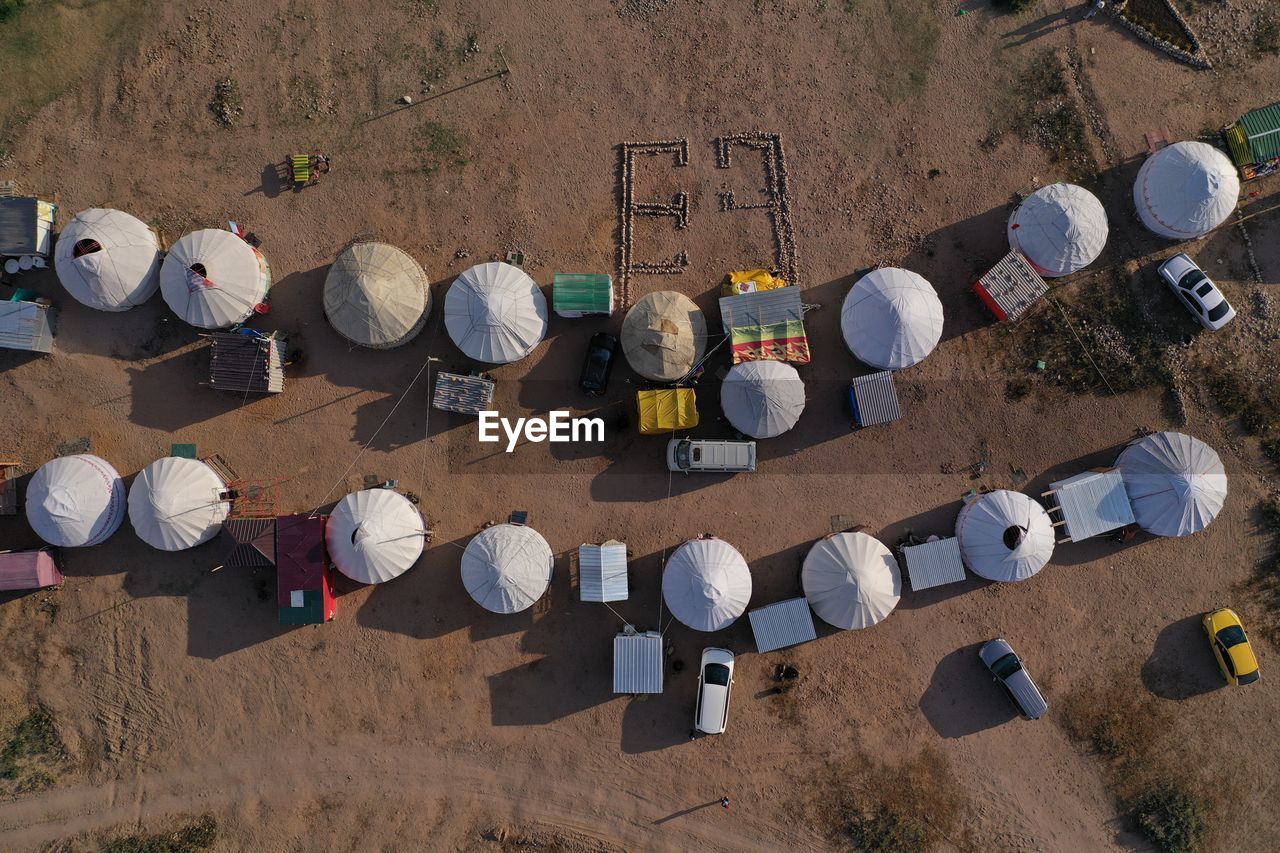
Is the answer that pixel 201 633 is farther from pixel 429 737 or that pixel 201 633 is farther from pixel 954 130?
pixel 954 130

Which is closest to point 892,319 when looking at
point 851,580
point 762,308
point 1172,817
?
point 762,308

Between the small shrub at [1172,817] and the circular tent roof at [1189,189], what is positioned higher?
the circular tent roof at [1189,189]

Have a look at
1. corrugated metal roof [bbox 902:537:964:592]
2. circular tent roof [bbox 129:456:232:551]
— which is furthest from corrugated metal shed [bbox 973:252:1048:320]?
circular tent roof [bbox 129:456:232:551]

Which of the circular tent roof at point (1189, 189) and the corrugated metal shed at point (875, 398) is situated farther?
the corrugated metal shed at point (875, 398)

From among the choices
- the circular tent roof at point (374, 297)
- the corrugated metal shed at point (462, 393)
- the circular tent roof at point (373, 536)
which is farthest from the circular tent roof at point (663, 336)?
the circular tent roof at point (373, 536)

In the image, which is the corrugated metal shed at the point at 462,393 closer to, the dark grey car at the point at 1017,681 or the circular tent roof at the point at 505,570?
the circular tent roof at the point at 505,570

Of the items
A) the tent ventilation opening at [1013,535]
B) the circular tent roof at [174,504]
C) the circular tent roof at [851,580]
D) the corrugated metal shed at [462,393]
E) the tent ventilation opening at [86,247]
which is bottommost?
the circular tent roof at [851,580]

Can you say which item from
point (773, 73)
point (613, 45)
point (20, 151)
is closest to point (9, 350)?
point (20, 151)
